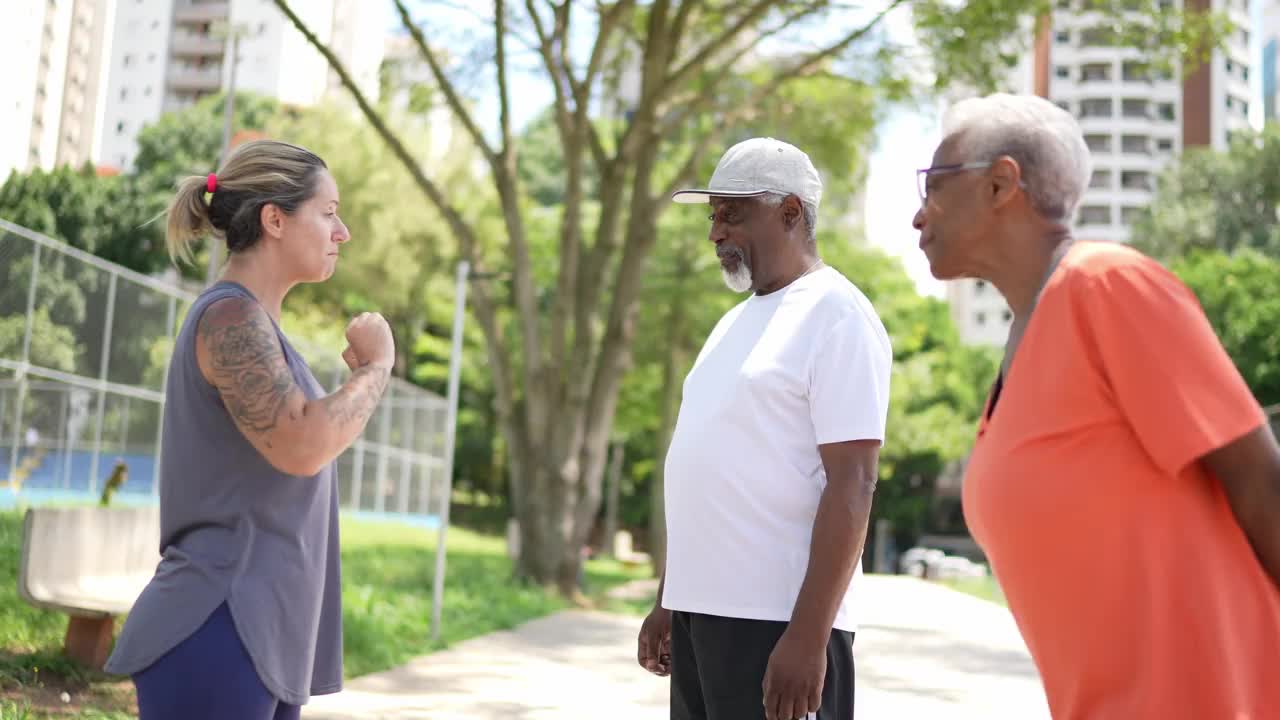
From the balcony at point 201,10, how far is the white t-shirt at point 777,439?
1519 centimetres

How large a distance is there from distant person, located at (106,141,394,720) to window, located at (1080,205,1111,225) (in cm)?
9107

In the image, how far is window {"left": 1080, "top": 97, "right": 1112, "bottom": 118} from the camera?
9056 centimetres

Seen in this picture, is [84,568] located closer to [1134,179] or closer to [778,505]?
[778,505]

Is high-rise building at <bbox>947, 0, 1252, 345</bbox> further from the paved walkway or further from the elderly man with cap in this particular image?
the elderly man with cap

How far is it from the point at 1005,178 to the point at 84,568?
22.0ft

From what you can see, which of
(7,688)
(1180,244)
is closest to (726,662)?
(7,688)

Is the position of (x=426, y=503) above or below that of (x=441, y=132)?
below

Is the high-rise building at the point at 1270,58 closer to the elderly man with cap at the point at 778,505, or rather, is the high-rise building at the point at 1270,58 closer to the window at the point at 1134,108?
the window at the point at 1134,108

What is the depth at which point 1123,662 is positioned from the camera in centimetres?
183

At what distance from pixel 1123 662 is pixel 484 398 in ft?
150

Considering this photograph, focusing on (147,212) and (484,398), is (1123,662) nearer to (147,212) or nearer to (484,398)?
(147,212)

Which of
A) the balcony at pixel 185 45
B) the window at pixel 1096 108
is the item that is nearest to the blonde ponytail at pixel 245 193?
the balcony at pixel 185 45

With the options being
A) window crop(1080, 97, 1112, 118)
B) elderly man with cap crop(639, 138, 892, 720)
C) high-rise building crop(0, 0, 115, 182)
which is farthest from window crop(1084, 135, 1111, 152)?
elderly man with cap crop(639, 138, 892, 720)

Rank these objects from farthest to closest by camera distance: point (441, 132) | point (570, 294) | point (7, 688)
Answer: point (441, 132), point (570, 294), point (7, 688)
